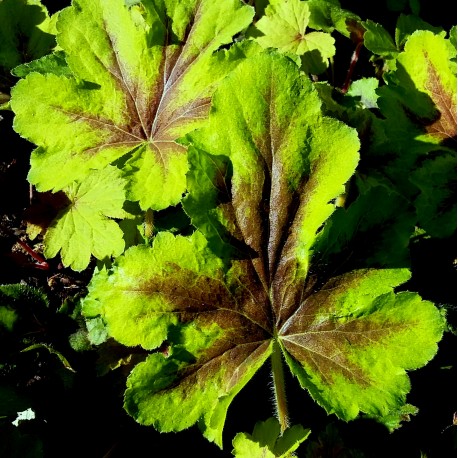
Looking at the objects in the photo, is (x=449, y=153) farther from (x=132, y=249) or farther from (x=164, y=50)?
(x=132, y=249)

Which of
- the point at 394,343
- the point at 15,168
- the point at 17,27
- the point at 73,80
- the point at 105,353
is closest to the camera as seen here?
the point at 394,343

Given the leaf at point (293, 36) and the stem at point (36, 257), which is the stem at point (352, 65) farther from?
the stem at point (36, 257)

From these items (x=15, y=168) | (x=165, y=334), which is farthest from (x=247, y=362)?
(x=15, y=168)

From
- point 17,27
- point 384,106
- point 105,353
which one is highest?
point 17,27

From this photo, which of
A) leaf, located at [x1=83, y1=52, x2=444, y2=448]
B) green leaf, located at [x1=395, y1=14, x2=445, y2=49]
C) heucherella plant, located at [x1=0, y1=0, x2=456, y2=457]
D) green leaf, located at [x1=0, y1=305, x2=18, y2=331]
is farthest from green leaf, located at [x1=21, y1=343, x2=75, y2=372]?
green leaf, located at [x1=395, y1=14, x2=445, y2=49]

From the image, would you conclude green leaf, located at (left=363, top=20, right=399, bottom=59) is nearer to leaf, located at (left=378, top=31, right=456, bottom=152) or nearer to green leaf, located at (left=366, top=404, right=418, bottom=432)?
leaf, located at (left=378, top=31, right=456, bottom=152)

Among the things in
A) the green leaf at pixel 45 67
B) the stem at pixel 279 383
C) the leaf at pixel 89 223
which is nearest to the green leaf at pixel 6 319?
the leaf at pixel 89 223

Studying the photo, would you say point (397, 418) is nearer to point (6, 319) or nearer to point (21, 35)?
point (6, 319)
